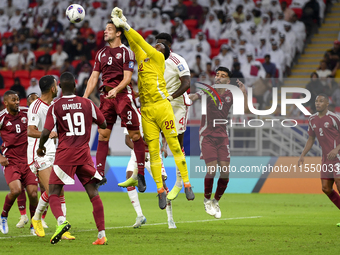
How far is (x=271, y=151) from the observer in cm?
1641

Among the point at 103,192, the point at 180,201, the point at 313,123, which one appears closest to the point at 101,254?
the point at 313,123

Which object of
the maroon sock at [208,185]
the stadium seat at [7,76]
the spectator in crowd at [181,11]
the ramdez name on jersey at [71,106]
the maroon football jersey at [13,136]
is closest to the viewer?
the ramdez name on jersey at [71,106]

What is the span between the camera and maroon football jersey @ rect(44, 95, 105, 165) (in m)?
7.47

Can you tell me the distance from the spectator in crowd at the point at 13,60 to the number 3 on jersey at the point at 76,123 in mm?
17171

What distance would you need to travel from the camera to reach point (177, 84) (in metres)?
10.0

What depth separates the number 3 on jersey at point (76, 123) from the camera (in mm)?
7473

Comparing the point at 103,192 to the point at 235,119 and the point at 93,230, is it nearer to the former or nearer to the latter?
the point at 235,119

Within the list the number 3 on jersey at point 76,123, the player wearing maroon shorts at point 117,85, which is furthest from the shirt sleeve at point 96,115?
the player wearing maroon shorts at point 117,85

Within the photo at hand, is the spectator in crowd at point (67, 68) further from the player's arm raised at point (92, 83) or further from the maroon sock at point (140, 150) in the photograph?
the maroon sock at point (140, 150)

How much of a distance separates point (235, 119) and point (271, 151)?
1.42 m

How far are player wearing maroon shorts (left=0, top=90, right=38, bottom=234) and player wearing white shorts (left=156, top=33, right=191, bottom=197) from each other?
2.46m

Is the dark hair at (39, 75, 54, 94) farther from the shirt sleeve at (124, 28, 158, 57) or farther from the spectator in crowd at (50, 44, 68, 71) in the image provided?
the spectator in crowd at (50, 44, 68, 71)

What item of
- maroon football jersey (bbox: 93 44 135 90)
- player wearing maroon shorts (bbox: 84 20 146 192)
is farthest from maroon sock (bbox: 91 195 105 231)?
maroon football jersey (bbox: 93 44 135 90)

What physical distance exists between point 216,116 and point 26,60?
14.7 meters
